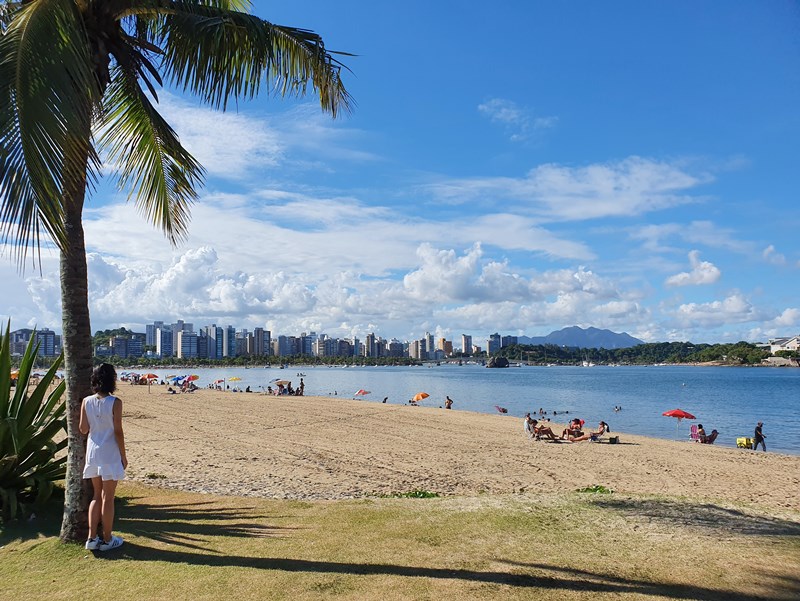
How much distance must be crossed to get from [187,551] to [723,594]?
3.92 meters

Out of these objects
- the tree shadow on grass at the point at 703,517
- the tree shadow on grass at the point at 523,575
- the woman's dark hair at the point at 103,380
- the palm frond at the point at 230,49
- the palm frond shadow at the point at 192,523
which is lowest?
the tree shadow on grass at the point at 703,517

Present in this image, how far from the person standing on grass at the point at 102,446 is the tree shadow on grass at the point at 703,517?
193 inches

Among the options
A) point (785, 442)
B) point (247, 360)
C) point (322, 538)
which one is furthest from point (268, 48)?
point (247, 360)

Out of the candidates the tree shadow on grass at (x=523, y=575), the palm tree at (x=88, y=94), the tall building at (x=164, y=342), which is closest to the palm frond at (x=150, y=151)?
the palm tree at (x=88, y=94)

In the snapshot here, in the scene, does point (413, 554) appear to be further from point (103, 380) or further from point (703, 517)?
point (703, 517)

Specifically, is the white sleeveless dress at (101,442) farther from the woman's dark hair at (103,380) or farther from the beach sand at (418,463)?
the beach sand at (418,463)

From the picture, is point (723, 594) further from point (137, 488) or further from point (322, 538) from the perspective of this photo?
point (137, 488)

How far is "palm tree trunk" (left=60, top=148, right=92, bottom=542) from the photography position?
4809mm

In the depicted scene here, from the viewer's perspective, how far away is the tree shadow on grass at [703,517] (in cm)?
553

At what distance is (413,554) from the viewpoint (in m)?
4.56

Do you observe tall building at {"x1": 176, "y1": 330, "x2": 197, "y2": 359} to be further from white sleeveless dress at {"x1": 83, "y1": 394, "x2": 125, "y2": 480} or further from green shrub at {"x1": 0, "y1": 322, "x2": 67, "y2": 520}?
white sleeveless dress at {"x1": 83, "y1": 394, "x2": 125, "y2": 480}

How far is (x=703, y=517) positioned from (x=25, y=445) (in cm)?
707

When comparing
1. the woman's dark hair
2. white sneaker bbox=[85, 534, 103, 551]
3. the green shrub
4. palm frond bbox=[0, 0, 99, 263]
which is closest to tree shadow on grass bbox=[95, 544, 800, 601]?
white sneaker bbox=[85, 534, 103, 551]

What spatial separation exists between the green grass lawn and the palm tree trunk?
279mm
